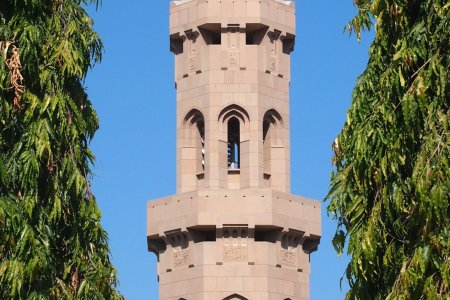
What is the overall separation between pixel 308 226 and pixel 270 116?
14.8ft

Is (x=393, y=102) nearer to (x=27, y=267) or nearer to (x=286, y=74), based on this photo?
(x=27, y=267)

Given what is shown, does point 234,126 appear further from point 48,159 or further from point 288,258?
point 48,159

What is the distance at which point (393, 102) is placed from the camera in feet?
81.8

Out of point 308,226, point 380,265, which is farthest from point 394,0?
point 308,226

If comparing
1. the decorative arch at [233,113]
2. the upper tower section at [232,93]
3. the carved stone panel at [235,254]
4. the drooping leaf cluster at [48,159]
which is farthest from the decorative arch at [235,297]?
the drooping leaf cluster at [48,159]

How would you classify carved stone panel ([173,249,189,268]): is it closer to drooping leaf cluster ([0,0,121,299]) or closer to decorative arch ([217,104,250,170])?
decorative arch ([217,104,250,170])

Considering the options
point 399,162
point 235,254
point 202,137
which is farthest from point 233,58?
point 399,162

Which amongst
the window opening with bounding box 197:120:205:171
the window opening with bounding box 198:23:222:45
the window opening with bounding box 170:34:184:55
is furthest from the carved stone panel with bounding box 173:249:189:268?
the window opening with bounding box 198:23:222:45

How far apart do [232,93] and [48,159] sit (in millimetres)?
33537

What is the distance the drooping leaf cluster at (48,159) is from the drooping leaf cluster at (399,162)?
4.76 meters

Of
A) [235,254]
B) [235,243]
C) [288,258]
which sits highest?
[235,243]

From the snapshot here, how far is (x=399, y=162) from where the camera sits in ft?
80.6

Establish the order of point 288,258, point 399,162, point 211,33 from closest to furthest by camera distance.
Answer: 1. point 399,162
2. point 288,258
3. point 211,33

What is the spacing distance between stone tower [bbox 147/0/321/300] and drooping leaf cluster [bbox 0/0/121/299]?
1174 inches
